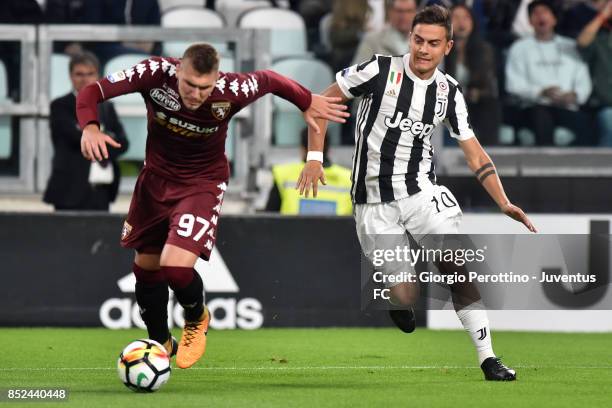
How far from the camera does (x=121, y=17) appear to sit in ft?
44.7

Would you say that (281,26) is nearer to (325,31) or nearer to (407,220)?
(325,31)

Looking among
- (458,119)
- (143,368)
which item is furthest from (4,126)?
(143,368)

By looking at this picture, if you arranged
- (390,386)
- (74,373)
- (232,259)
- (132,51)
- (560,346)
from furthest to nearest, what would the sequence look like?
(132,51)
(232,259)
(560,346)
(74,373)
(390,386)

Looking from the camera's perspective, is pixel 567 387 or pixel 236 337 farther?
pixel 236 337

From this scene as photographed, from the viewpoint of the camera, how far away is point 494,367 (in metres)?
8.17

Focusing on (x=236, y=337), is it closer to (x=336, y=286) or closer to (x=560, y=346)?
(x=336, y=286)

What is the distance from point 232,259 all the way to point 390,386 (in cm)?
467

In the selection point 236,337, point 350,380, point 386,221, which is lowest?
point 236,337

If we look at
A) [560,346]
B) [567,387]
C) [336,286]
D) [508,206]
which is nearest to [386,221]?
[508,206]

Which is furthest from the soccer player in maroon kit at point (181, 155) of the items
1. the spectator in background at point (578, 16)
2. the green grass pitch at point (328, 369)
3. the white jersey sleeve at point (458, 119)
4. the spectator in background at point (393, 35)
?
the spectator in background at point (578, 16)

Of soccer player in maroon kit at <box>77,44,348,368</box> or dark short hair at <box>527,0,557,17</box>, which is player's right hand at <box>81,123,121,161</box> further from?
dark short hair at <box>527,0,557,17</box>

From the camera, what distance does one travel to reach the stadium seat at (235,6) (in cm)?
1423

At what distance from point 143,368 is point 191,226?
100 centimetres

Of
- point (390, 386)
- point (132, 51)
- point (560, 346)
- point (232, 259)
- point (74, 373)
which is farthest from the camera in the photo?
point (132, 51)
